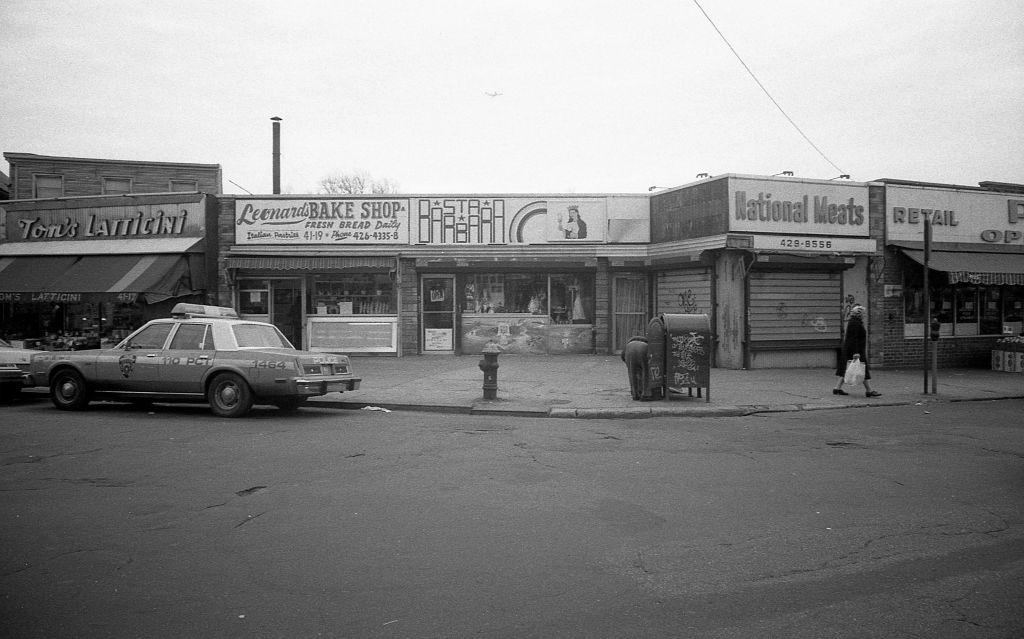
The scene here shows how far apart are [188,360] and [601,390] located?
7281 mm

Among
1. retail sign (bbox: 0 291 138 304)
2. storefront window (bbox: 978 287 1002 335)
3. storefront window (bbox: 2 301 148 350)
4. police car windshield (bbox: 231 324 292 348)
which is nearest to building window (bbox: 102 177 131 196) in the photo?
storefront window (bbox: 2 301 148 350)

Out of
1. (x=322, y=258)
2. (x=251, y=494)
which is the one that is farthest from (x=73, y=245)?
(x=251, y=494)

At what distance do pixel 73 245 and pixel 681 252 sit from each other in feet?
58.6

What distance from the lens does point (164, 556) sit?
175 inches

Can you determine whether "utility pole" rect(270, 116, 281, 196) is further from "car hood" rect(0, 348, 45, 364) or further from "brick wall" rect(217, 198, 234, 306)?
"car hood" rect(0, 348, 45, 364)

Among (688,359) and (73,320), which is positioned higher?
(73,320)

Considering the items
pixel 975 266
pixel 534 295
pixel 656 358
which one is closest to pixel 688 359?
pixel 656 358

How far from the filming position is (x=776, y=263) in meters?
16.7

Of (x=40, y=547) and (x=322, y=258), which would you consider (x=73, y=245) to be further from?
(x=40, y=547)

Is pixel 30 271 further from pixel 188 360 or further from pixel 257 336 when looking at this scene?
pixel 257 336

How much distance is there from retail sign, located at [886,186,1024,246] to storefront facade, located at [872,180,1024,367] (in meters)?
0.03

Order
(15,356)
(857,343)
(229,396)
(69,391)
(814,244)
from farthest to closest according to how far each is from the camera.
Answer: (814,244) < (857,343) < (15,356) < (69,391) < (229,396)

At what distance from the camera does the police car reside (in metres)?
10.3

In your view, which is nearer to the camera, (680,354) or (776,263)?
(680,354)
